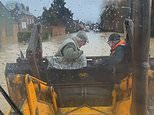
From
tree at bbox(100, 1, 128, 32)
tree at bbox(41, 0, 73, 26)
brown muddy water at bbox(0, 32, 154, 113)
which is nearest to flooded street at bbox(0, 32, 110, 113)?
brown muddy water at bbox(0, 32, 154, 113)

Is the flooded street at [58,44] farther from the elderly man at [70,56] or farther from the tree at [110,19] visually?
the elderly man at [70,56]

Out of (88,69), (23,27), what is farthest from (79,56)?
(23,27)

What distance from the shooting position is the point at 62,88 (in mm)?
3730

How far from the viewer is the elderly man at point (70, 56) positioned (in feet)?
12.2

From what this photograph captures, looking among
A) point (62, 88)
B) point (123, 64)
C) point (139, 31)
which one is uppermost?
point (139, 31)

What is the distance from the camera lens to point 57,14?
16.6ft

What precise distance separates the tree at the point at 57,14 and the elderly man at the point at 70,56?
0.76 metres

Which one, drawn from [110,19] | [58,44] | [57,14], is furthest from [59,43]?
[110,19]

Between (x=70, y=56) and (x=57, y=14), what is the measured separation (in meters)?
1.51

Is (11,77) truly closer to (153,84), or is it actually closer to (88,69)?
(88,69)

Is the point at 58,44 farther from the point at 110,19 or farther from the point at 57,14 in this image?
the point at 110,19

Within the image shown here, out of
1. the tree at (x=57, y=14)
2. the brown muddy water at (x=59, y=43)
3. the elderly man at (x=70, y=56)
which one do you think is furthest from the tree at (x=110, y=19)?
the elderly man at (x=70, y=56)

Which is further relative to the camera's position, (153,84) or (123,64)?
(123,64)

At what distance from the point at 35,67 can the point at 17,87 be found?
0.25 m
